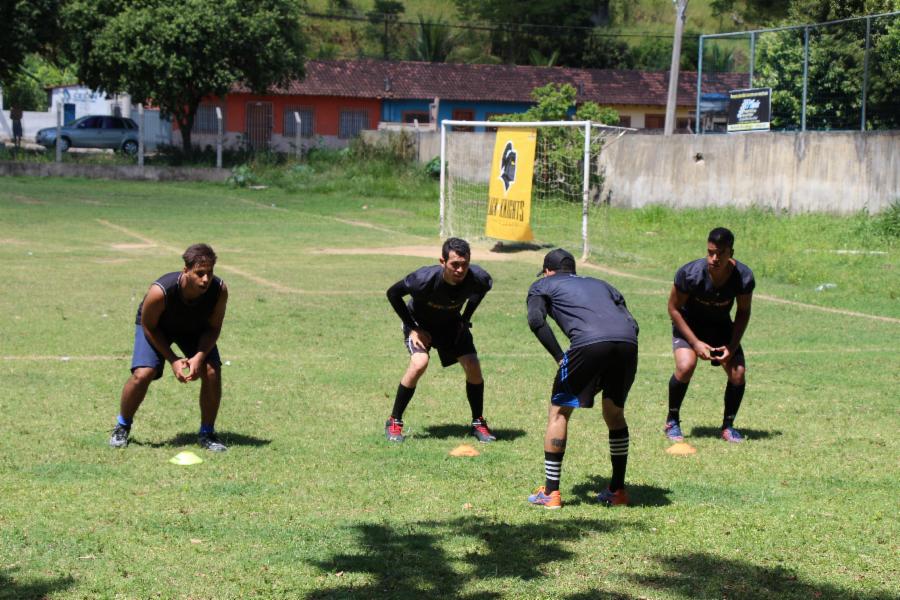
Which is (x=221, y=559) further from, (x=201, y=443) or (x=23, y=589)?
(x=201, y=443)

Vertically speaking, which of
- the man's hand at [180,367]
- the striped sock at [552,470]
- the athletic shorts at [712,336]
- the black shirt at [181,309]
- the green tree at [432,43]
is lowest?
the striped sock at [552,470]

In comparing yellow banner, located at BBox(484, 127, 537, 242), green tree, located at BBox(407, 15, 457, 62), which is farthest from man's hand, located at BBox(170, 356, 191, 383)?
green tree, located at BBox(407, 15, 457, 62)

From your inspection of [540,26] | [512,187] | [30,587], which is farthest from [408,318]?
[540,26]

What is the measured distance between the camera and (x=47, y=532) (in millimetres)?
6438

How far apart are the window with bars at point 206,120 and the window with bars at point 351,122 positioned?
247 inches

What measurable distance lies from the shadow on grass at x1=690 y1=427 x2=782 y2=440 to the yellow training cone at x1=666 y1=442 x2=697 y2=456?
0.62 m

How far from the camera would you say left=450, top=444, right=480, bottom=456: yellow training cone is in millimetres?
8585

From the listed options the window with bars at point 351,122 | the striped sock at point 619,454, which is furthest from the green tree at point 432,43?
the striped sock at point 619,454

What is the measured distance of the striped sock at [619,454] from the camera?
724 cm

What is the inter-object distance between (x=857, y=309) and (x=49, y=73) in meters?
74.4

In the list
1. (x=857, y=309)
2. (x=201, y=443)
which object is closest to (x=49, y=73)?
(x=857, y=309)

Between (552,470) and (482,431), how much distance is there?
6.51ft

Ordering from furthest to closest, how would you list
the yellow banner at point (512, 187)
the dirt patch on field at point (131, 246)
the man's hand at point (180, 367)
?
the yellow banner at point (512, 187)
the dirt patch on field at point (131, 246)
the man's hand at point (180, 367)

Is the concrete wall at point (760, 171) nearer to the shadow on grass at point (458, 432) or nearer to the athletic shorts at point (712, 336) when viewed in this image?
the athletic shorts at point (712, 336)
